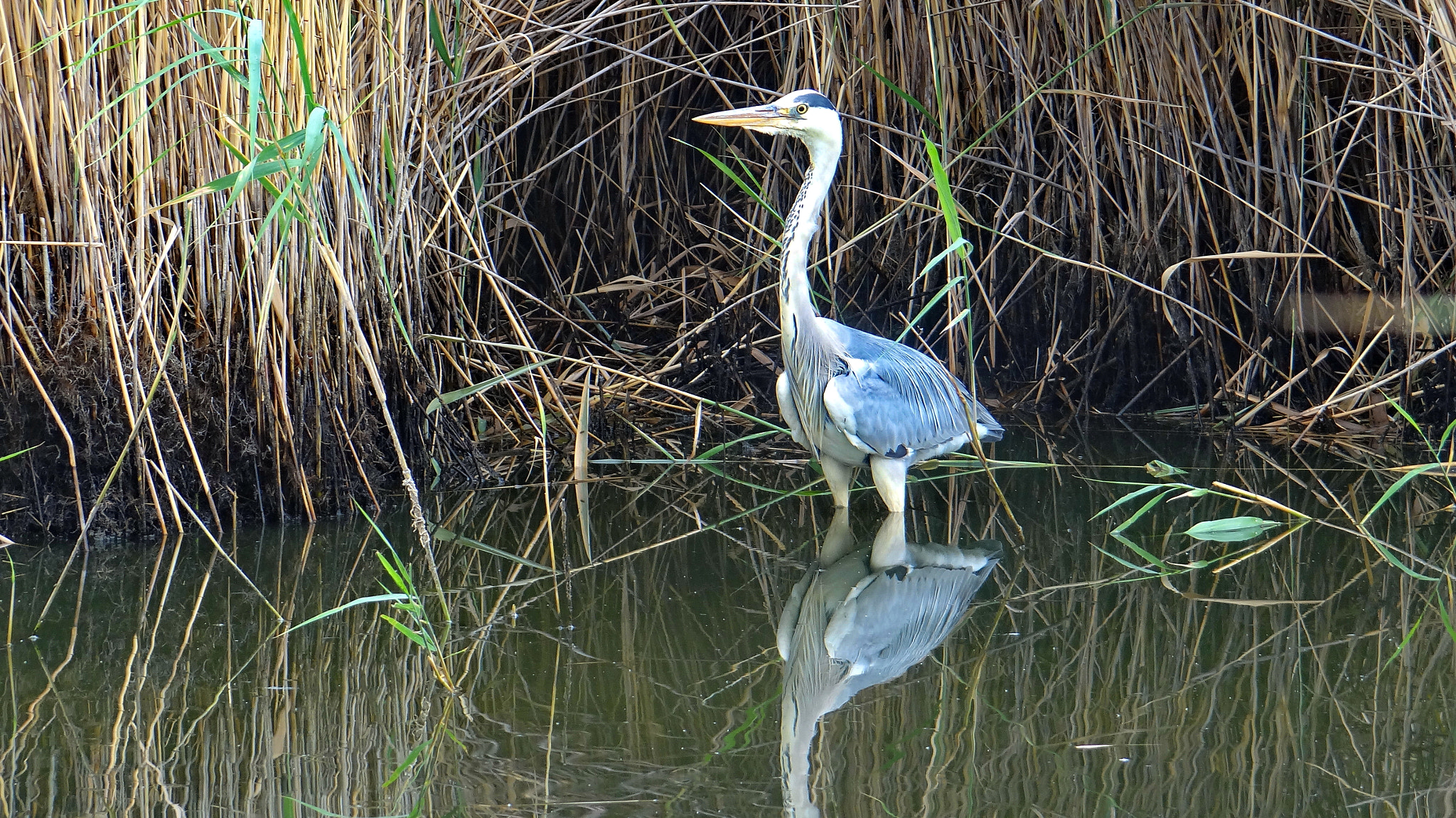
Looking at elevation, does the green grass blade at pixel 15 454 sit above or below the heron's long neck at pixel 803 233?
below

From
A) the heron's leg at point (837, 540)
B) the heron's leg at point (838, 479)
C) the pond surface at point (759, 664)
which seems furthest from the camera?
the heron's leg at point (838, 479)

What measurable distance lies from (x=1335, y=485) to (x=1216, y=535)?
771 mm

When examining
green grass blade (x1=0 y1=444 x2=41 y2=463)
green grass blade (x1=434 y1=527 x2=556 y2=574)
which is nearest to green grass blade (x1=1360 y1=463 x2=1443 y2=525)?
green grass blade (x1=434 y1=527 x2=556 y2=574)

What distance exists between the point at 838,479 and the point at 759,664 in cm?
136

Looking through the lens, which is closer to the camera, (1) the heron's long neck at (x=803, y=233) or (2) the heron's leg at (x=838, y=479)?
(1) the heron's long neck at (x=803, y=233)

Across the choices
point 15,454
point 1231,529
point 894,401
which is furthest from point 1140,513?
point 15,454

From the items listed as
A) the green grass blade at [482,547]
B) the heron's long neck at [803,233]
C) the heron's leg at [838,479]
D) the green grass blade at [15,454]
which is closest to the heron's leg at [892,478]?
the heron's leg at [838,479]

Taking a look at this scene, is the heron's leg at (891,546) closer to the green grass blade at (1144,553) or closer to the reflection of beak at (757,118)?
the green grass blade at (1144,553)

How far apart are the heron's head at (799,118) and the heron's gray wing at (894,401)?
1.92ft

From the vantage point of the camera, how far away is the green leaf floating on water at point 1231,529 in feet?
11.6

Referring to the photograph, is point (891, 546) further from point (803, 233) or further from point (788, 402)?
point (803, 233)

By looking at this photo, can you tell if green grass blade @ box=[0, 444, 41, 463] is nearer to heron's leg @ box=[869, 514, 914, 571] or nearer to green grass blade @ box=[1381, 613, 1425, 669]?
heron's leg @ box=[869, 514, 914, 571]

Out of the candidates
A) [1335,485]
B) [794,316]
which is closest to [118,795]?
[794,316]

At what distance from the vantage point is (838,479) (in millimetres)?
4109
